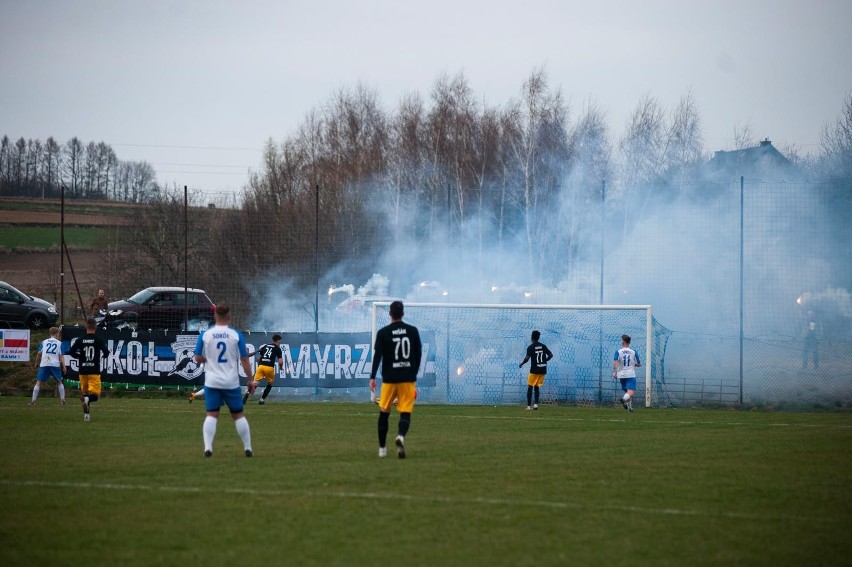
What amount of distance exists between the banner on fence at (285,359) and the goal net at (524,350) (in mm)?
742

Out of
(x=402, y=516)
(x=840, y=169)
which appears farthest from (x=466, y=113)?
(x=402, y=516)

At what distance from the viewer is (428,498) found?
32.2ft

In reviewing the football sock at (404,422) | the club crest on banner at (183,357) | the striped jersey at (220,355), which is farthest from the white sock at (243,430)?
the club crest on banner at (183,357)

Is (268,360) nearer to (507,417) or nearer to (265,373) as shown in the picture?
(265,373)

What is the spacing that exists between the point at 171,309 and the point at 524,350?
43.0 ft

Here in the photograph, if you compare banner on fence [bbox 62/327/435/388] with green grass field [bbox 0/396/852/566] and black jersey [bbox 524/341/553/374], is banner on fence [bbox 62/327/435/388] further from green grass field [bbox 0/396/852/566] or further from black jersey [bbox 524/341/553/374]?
green grass field [bbox 0/396/852/566]

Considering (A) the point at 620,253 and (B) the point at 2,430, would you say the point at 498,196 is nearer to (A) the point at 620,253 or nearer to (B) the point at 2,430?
(A) the point at 620,253

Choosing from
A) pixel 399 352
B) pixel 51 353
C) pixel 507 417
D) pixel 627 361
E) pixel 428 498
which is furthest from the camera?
pixel 51 353

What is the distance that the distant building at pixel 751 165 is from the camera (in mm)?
41031

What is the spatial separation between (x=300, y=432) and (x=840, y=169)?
104 ft

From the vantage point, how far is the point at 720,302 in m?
30.0

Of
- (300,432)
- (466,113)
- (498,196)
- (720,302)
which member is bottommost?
(300,432)

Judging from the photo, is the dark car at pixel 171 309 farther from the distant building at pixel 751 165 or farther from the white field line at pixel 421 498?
the distant building at pixel 751 165

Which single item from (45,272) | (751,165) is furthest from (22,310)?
(751,165)
